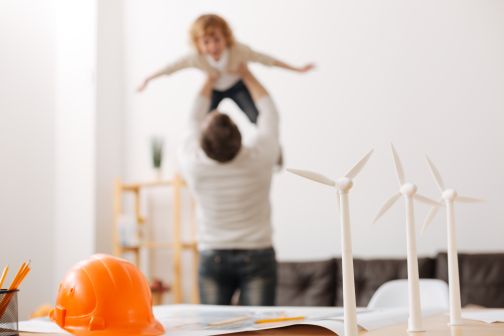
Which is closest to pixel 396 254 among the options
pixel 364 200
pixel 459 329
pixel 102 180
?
pixel 364 200

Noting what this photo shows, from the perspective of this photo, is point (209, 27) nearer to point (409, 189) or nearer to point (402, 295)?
point (402, 295)

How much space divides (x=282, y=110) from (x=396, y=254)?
1.31 metres

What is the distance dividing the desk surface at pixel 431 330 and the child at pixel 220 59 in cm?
199

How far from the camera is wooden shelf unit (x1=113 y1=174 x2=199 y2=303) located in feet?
15.6

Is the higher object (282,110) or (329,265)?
(282,110)

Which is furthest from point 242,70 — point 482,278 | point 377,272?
point 482,278

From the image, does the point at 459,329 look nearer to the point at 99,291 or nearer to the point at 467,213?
the point at 99,291

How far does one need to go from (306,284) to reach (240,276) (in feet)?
5.19

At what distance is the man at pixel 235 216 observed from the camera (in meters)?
2.58

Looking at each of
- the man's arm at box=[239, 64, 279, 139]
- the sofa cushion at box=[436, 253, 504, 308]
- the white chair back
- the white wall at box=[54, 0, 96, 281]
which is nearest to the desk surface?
the white chair back

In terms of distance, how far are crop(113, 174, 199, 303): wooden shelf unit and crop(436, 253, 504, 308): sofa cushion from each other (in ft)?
6.22

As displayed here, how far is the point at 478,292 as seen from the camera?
358cm

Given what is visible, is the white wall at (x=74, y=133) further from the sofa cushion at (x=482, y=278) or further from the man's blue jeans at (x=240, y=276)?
the sofa cushion at (x=482, y=278)

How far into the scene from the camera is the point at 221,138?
2471 millimetres
